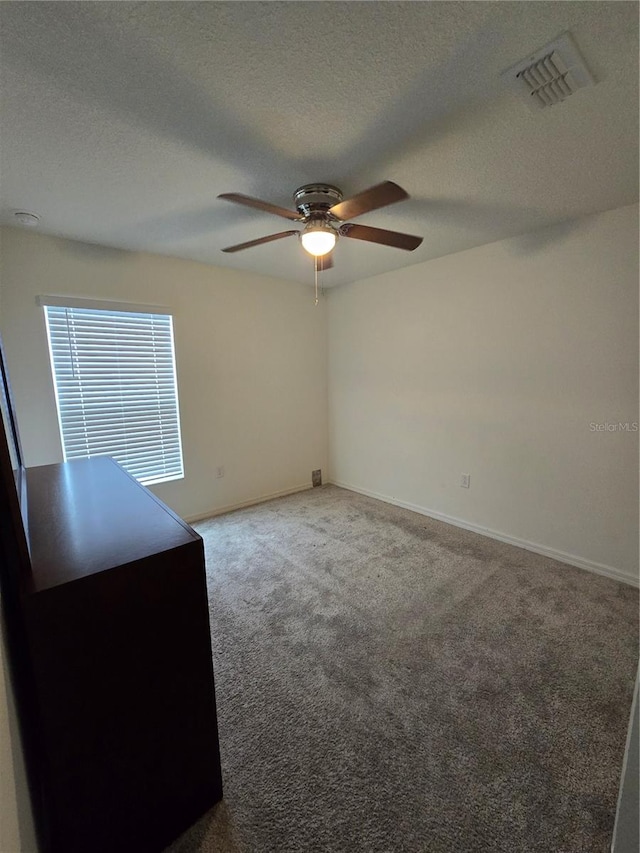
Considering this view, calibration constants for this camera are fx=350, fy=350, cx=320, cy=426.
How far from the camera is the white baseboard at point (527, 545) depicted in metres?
2.35

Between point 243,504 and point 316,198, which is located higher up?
point 316,198

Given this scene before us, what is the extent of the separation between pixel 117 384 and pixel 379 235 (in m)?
2.30

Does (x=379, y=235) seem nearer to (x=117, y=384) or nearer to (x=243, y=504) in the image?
(x=117, y=384)

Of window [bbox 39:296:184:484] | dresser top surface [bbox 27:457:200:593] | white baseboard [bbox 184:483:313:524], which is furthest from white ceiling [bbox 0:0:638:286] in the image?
white baseboard [bbox 184:483:313:524]

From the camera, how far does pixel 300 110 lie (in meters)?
1.31

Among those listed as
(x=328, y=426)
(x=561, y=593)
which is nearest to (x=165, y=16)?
(x=561, y=593)

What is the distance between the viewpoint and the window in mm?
2605

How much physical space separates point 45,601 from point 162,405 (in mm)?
2508

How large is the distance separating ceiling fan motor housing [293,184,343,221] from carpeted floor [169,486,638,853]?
2199 millimetres

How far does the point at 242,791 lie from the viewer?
3.90ft

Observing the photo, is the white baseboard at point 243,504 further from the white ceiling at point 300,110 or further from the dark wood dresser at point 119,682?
the white ceiling at point 300,110

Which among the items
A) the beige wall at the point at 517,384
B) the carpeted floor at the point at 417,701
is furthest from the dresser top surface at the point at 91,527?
the beige wall at the point at 517,384

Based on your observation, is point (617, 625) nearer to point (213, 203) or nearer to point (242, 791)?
point (242, 791)

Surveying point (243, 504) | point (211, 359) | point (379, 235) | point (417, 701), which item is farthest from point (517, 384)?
point (243, 504)
